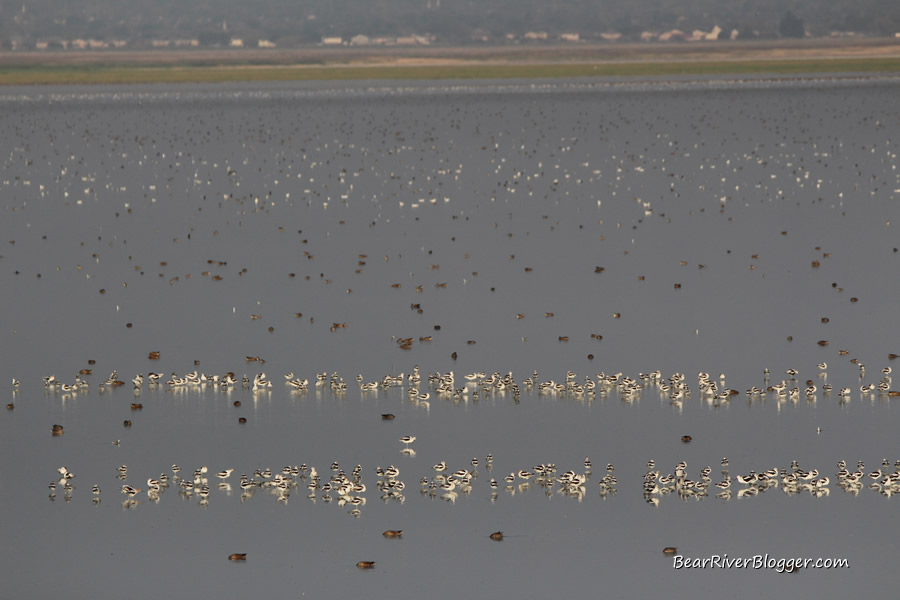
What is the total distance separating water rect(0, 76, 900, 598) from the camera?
59.9 feet

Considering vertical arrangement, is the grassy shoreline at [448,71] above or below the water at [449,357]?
below

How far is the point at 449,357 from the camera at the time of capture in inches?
1069

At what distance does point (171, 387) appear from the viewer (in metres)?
25.8

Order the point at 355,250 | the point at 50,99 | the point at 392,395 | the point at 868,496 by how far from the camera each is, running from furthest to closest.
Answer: the point at 50,99 < the point at 355,250 < the point at 392,395 < the point at 868,496

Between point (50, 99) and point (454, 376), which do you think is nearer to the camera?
point (454, 376)

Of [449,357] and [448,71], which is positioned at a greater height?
[449,357]

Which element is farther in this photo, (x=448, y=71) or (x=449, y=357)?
(x=448, y=71)

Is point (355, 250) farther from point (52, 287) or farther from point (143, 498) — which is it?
point (143, 498)

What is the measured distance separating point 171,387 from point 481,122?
64.9 m

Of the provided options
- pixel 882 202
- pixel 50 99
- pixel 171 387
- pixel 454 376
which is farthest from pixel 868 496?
pixel 50 99

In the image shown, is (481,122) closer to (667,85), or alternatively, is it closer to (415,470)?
(667,85)

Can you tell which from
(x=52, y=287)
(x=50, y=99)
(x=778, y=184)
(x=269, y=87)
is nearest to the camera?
(x=52, y=287)

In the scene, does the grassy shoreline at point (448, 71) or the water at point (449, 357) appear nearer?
the water at point (449, 357)

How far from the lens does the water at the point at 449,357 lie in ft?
59.9
